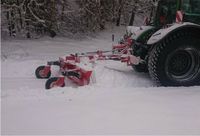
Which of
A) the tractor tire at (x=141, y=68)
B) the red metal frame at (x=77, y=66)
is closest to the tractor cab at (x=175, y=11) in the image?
the tractor tire at (x=141, y=68)

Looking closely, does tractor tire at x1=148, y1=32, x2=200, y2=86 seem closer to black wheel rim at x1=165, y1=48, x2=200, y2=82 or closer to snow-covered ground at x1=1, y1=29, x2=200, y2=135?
black wheel rim at x1=165, y1=48, x2=200, y2=82

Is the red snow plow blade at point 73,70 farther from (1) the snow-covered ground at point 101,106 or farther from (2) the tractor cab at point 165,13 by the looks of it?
(2) the tractor cab at point 165,13

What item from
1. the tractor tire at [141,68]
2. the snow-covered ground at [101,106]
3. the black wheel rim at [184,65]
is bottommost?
the snow-covered ground at [101,106]

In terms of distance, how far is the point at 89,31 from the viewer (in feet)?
48.0

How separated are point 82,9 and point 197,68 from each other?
7.82 metres

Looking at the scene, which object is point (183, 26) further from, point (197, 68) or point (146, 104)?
point (146, 104)

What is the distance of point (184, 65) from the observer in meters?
6.39

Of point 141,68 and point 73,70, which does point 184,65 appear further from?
point 73,70

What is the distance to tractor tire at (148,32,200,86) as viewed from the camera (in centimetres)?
609

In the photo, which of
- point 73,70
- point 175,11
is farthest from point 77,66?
point 175,11

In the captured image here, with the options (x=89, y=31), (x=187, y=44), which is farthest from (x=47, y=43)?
(x=187, y=44)

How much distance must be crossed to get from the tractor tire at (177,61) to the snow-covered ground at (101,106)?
31 cm

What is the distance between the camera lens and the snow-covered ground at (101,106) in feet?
13.2

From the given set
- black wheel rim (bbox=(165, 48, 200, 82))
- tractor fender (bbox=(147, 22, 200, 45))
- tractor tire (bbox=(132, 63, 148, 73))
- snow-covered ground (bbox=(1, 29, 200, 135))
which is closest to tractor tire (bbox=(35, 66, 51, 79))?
snow-covered ground (bbox=(1, 29, 200, 135))
